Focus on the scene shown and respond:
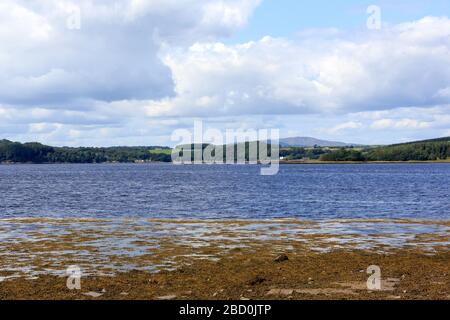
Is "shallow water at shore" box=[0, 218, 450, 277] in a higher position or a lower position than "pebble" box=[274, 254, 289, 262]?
lower

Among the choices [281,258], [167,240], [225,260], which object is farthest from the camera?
[167,240]

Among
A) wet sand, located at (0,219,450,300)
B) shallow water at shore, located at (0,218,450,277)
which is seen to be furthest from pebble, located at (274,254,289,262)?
shallow water at shore, located at (0,218,450,277)

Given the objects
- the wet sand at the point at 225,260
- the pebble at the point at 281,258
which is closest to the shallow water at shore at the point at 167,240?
the wet sand at the point at 225,260

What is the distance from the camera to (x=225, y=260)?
28.1 m

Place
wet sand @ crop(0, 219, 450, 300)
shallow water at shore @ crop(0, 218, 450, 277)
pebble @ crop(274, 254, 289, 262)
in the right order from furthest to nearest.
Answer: shallow water at shore @ crop(0, 218, 450, 277) → pebble @ crop(274, 254, 289, 262) → wet sand @ crop(0, 219, 450, 300)

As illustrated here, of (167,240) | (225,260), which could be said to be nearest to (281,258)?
(225,260)

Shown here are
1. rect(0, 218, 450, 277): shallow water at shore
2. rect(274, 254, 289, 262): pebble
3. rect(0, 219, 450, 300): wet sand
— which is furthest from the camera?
rect(0, 218, 450, 277): shallow water at shore

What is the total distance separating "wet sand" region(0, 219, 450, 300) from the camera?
20.7 metres

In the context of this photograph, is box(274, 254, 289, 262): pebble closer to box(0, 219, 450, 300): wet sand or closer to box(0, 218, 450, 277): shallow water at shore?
box(0, 219, 450, 300): wet sand

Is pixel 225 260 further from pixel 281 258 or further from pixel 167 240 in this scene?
pixel 167 240

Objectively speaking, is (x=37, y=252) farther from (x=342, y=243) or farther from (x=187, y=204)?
(x=187, y=204)

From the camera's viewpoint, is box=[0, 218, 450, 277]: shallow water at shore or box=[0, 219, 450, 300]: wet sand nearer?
box=[0, 219, 450, 300]: wet sand

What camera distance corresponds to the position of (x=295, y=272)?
24531 mm

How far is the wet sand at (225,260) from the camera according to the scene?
20.7 meters
